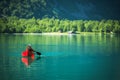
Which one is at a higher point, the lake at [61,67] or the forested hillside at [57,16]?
the forested hillside at [57,16]

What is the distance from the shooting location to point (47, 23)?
11519cm

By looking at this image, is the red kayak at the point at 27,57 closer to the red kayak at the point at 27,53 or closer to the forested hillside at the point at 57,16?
the red kayak at the point at 27,53

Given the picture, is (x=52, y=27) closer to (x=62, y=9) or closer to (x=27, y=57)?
(x=62, y=9)

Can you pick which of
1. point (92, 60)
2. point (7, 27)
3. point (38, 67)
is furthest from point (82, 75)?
point (7, 27)

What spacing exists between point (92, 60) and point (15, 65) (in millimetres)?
6638

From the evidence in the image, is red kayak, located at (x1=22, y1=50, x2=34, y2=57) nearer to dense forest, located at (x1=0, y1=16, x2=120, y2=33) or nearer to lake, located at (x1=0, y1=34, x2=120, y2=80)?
lake, located at (x1=0, y1=34, x2=120, y2=80)

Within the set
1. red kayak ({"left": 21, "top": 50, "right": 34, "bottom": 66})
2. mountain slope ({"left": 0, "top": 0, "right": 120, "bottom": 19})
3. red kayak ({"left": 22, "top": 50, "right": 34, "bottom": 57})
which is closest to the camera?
red kayak ({"left": 21, "top": 50, "right": 34, "bottom": 66})

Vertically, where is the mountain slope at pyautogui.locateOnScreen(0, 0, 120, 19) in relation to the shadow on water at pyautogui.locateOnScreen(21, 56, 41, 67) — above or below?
above

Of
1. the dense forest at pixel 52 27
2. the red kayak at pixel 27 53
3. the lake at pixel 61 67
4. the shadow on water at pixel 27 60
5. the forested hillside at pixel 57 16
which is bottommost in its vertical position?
the lake at pixel 61 67

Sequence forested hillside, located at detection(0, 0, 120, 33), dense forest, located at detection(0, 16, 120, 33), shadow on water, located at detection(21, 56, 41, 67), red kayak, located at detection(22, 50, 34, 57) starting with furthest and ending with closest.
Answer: forested hillside, located at detection(0, 0, 120, 33)
dense forest, located at detection(0, 16, 120, 33)
red kayak, located at detection(22, 50, 34, 57)
shadow on water, located at detection(21, 56, 41, 67)

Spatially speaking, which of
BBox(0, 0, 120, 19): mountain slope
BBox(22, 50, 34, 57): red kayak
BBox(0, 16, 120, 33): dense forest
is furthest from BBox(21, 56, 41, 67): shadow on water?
BBox(0, 0, 120, 19): mountain slope

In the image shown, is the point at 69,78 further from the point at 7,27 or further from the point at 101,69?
the point at 7,27

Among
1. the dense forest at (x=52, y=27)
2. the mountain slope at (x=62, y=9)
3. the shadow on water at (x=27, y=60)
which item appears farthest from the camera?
the mountain slope at (x=62, y=9)

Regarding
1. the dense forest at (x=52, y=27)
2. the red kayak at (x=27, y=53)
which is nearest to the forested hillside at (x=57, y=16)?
the dense forest at (x=52, y=27)
